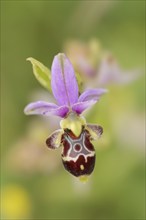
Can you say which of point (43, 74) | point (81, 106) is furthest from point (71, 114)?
point (43, 74)

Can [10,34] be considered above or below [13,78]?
above

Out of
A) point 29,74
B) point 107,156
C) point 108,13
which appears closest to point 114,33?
point 108,13

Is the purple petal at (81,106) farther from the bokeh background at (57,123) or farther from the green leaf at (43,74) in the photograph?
the bokeh background at (57,123)

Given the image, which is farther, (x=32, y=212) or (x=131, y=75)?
(x=32, y=212)

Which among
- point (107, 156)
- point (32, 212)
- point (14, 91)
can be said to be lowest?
point (32, 212)

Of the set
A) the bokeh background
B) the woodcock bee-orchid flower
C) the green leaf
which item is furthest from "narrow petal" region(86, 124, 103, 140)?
the bokeh background

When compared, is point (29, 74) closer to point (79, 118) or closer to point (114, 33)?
point (114, 33)

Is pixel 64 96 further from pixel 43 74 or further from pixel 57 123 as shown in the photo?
pixel 57 123
